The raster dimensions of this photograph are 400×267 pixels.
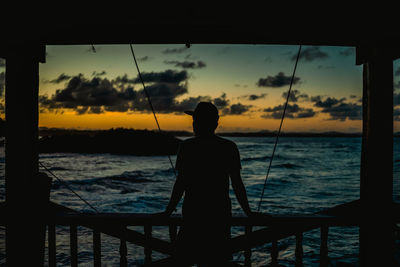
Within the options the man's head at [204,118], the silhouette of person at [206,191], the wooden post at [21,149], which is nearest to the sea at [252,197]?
the wooden post at [21,149]

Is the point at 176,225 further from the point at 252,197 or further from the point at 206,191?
the point at 252,197

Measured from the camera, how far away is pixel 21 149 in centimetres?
246

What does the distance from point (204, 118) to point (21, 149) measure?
158cm

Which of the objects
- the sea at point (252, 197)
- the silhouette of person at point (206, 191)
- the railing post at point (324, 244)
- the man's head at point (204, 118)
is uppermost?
the man's head at point (204, 118)

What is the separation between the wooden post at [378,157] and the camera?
97.8 inches

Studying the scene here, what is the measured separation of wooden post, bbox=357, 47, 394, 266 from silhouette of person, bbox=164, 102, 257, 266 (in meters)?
1.29

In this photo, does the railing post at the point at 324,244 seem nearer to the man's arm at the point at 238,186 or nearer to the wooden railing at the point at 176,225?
the wooden railing at the point at 176,225

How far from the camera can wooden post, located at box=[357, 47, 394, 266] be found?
2484 millimetres

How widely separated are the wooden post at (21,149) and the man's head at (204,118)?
1461 millimetres

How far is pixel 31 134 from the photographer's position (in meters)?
2.51

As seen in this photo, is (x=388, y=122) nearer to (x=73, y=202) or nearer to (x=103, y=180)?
(x=73, y=202)

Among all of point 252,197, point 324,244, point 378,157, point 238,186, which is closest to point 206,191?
point 238,186

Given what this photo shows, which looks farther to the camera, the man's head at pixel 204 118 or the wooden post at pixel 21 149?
the wooden post at pixel 21 149

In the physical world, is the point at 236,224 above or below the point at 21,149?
below
